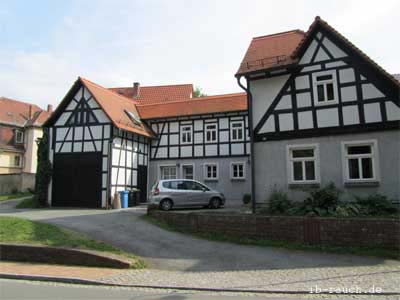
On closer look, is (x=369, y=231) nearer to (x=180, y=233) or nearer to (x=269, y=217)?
(x=269, y=217)

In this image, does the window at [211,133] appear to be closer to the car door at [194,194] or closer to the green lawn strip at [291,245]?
the car door at [194,194]

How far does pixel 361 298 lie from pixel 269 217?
17.2 feet

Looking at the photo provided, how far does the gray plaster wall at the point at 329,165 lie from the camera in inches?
499

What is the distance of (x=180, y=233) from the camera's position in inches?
504

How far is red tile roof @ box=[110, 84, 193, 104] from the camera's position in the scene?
33.5m

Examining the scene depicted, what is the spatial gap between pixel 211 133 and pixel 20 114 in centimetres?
2958

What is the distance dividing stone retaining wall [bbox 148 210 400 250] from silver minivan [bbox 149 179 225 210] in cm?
388

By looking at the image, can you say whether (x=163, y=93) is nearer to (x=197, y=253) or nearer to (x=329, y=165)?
(x=329, y=165)

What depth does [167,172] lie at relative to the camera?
82.3ft

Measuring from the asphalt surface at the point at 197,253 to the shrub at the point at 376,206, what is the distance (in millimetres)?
2737

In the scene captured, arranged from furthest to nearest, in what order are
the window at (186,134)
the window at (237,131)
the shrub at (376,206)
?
the window at (186,134)
the window at (237,131)
the shrub at (376,206)

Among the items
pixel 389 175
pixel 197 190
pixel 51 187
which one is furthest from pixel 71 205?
pixel 389 175

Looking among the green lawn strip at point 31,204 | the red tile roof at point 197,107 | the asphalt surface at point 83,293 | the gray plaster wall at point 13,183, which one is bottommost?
the asphalt surface at point 83,293

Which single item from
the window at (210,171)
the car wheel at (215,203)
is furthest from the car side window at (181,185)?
the window at (210,171)
